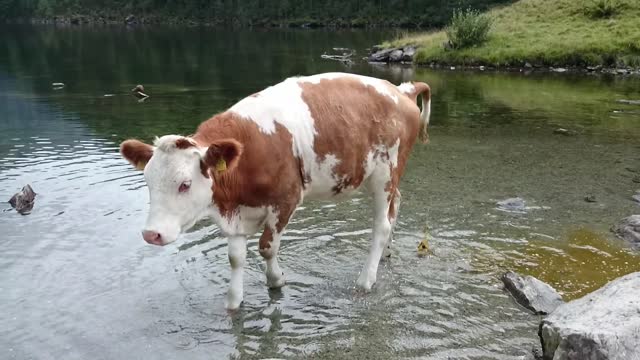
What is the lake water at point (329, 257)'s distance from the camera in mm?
6555

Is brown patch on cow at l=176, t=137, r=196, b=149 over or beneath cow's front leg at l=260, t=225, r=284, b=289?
over

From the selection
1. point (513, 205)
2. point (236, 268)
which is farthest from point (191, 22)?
point (236, 268)

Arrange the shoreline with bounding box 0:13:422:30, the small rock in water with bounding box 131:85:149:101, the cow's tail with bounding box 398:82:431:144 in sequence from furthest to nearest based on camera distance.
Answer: the shoreline with bounding box 0:13:422:30 → the small rock in water with bounding box 131:85:149:101 → the cow's tail with bounding box 398:82:431:144

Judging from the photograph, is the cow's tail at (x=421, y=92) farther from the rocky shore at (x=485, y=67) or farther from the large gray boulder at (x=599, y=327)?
the rocky shore at (x=485, y=67)

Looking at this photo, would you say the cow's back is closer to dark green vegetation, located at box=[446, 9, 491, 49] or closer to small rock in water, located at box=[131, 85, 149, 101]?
small rock in water, located at box=[131, 85, 149, 101]

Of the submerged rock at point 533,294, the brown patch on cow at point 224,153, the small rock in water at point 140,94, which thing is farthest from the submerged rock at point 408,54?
the brown patch on cow at point 224,153

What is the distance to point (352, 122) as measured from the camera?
7145 mm

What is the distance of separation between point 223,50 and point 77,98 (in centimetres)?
3501

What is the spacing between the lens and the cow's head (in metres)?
5.57

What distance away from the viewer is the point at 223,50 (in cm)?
6044

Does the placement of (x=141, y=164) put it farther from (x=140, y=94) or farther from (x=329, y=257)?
(x=140, y=94)

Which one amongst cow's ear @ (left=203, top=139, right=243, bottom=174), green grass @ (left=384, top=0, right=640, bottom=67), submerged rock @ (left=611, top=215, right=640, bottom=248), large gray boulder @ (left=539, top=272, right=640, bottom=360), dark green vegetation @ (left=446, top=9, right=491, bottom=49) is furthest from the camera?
dark green vegetation @ (left=446, top=9, right=491, bottom=49)

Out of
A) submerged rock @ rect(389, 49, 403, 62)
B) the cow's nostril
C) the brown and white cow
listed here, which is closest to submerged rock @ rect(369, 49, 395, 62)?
submerged rock @ rect(389, 49, 403, 62)

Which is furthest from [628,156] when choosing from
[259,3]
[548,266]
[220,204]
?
[259,3]
